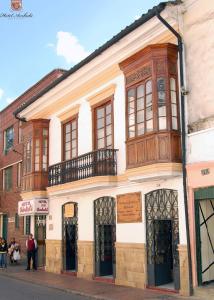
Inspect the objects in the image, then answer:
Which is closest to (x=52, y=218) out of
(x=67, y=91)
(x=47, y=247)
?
(x=47, y=247)

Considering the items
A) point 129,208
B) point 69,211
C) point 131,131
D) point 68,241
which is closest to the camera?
point 131,131

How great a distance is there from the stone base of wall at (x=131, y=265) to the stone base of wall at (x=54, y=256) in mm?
4494

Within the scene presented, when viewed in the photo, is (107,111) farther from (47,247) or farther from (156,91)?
(47,247)

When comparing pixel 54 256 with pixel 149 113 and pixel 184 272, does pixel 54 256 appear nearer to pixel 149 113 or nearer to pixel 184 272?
pixel 184 272

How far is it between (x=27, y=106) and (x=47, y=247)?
6062 mm

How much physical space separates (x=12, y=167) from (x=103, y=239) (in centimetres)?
1311

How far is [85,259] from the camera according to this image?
16406 millimetres

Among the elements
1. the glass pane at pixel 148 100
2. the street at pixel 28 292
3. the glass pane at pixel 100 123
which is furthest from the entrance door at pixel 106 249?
the glass pane at pixel 148 100

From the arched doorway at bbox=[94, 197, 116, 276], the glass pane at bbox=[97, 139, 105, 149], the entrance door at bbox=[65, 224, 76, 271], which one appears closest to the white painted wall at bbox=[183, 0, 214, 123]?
the glass pane at bbox=[97, 139, 105, 149]

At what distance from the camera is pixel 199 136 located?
38.7 feet

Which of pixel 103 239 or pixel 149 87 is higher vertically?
pixel 149 87

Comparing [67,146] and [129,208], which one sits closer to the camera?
[129,208]

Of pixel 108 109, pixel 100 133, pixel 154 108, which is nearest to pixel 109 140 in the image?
pixel 100 133

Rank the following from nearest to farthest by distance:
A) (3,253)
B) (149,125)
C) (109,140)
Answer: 1. (149,125)
2. (109,140)
3. (3,253)
